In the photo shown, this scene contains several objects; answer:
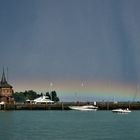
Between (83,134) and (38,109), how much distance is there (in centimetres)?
10856

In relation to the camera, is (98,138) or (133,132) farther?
(133,132)

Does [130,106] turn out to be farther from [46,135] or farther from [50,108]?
[46,135]

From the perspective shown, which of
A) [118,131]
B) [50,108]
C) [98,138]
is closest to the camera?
[98,138]

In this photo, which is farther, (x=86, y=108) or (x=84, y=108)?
(x=84, y=108)

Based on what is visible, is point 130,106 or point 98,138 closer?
point 98,138

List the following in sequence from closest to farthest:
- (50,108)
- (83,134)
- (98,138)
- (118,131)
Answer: (98,138) < (83,134) < (118,131) < (50,108)

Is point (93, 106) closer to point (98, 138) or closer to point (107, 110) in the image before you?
point (107, 110)

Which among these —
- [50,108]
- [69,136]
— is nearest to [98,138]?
[69,136]

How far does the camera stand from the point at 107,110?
19838 cm

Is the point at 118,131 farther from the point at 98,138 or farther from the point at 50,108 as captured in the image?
the point at 50,108

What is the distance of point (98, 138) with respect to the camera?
274ft

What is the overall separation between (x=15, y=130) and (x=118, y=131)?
18.1 meters

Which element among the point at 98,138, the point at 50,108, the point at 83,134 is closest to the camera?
the point at 98,138

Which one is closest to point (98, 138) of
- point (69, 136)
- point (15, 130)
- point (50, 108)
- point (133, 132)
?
point (69, 136)
